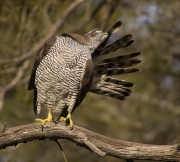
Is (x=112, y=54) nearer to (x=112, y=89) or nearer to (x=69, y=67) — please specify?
(x=112, y=89)

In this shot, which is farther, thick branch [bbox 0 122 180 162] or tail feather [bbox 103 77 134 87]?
tail feather [bbox 103 77 134 87]

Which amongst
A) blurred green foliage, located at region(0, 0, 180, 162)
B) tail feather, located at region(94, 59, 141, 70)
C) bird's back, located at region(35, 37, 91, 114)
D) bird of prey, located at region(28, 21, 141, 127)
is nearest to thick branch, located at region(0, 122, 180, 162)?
bird of prey, located at region(28, 21, 141, 127)

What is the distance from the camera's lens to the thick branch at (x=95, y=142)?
4.73 m

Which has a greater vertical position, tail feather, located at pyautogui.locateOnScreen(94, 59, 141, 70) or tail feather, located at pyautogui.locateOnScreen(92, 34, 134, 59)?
tail feather, located at pyautogui.locateOnScreen(92, 34, 134, 59)

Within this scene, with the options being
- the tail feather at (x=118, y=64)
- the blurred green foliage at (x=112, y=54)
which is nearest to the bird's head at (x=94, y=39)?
the tail feather at (x=118, y=64)

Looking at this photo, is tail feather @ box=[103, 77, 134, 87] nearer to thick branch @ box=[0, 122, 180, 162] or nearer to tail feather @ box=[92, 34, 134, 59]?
tail feather @ box=[92, 34, 134, 59]

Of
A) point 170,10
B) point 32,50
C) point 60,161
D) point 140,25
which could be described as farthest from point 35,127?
point 60,161

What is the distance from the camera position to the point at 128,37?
623 cm

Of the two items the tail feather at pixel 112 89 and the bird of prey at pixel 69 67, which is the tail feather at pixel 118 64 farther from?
the tail feather at pixel 112 89

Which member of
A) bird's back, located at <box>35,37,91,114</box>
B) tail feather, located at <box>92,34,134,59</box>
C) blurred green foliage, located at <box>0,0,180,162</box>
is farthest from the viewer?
blurred green foliage, located at <box>0,0,180,162</box>

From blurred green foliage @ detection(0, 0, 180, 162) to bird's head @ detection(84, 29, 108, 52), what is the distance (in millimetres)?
1480

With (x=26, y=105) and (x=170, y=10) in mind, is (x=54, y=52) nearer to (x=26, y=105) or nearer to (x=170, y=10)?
(x=26, y=105)

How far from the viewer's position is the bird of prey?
593 centimetres

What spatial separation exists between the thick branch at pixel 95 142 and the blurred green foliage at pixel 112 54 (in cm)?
176
